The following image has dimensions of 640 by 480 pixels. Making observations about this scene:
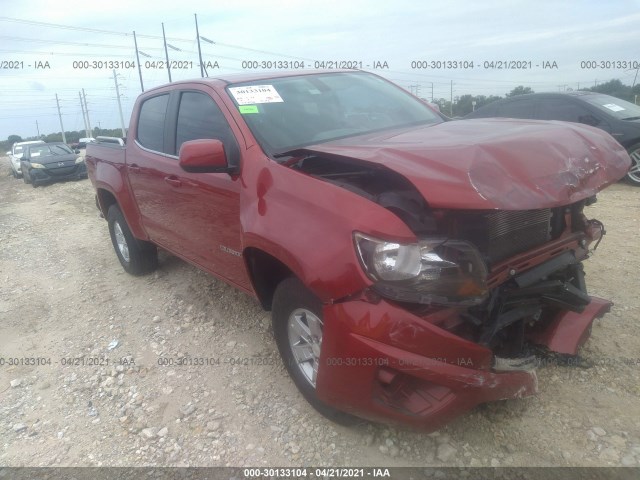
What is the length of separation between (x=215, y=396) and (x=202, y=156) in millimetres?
1477

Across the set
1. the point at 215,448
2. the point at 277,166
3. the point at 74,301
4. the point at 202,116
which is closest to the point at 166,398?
the point at 215,448

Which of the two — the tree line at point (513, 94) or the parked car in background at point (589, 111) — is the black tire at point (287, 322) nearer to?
the parked car in background at point (589, 111)

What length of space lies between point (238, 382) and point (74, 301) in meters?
2.60

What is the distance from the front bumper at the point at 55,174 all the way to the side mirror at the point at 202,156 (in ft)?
51.1

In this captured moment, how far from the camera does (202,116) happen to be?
3459 mm

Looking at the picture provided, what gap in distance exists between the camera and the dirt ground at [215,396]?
2430 millimetres

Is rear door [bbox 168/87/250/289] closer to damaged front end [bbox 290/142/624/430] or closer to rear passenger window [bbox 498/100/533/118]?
damaged front end [bbox 290/142/624/430]

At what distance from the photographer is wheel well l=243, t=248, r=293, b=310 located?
2783 mm

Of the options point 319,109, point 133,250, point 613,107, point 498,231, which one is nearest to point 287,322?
point 498,231

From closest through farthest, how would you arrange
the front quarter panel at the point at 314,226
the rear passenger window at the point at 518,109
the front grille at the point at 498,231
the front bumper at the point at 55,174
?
1. the front quarter panel at the point at 314,226
2. the front grille at the point at 498,231
3. the rear passenger window at the point at 518,109
4. the front bumper at the point at 55,174

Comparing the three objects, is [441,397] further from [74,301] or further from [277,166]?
[74,301]

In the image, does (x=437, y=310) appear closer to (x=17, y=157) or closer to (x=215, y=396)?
(x=215, y=396)

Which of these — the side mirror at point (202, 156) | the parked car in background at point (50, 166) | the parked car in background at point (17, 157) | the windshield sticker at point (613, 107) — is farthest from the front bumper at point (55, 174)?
the side mirror at point (202, 156)

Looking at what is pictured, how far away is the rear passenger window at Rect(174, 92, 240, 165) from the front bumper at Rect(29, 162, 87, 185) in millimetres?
14511
